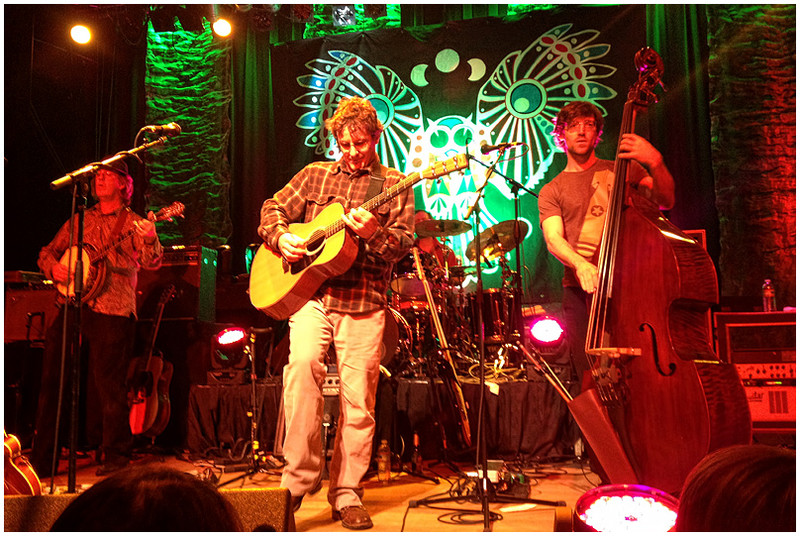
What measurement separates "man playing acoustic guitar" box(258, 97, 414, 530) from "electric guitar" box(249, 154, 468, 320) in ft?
0.17

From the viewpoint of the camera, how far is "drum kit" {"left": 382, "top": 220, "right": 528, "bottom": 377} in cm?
544

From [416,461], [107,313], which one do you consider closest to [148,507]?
[416,461]

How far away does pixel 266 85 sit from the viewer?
8.07 m

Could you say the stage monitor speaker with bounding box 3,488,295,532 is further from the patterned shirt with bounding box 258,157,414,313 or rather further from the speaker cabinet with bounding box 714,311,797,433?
the speaker cabinet with bounding box 714,311,797,433

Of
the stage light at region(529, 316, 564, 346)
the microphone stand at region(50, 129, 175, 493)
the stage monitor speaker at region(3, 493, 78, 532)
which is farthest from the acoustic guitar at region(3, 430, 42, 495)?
the stage light at region(529, 316, 564, 346)

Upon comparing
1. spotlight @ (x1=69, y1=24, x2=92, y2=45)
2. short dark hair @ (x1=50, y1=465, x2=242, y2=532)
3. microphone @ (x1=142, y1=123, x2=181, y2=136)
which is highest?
spotlight @ (x1=69, y1=24, x2=92, y2=45)

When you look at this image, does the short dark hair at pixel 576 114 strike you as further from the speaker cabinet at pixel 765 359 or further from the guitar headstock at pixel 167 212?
the guitar headstock at pixel 167 212

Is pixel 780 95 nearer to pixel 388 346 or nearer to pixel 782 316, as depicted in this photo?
pixel 782 316

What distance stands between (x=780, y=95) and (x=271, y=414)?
5.48m

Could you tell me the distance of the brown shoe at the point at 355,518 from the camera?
10.5 ft

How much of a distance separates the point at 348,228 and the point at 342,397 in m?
0.86

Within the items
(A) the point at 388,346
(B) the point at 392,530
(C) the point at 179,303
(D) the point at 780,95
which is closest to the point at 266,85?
(C) the point at 179,303

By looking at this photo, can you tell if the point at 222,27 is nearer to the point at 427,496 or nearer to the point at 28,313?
the point at 28,313

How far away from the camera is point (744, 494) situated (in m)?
1.02
